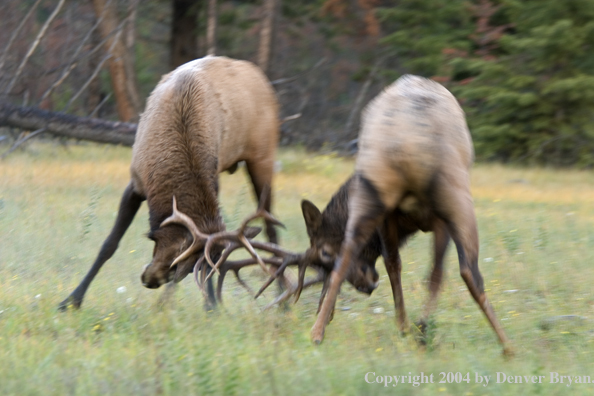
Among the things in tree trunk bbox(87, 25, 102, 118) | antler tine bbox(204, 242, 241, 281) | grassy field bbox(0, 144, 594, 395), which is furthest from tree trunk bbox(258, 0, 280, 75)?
antler tine bbox(204, 242, 241, 281)

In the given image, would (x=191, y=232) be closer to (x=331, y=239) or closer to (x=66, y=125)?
(x=331, y=239)

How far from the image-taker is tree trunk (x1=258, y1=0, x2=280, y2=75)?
16.1 meters

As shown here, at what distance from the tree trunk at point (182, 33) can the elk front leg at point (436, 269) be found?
14053 millimetres

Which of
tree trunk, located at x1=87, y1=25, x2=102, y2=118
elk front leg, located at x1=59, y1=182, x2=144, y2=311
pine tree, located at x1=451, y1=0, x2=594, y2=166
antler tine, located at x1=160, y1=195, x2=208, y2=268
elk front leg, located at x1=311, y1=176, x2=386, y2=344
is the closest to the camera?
elk front leg, located at x1=311, y1=176, x2=386, y2=344

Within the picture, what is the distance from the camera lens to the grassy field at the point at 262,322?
395cm

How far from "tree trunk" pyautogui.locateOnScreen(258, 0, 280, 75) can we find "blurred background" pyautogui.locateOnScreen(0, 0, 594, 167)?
0.03 metres

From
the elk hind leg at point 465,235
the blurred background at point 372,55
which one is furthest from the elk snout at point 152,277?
the blurred background at point 372,55

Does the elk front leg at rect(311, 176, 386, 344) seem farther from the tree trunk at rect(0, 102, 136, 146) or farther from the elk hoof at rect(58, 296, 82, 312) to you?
the tree trunk at rect(0, 102, 136, 146)

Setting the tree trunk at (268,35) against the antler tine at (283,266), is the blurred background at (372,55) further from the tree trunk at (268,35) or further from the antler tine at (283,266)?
the antler tine at (283,266)

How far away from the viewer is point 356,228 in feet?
16.5

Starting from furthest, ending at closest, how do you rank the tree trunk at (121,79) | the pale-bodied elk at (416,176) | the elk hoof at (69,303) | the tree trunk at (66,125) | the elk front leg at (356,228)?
the tree trunk at (121,79) → the tree trunk at (66,125) → the elk hoof at (69,303) → the elk front leg at (356,228) → the pale-bodied elk at (416,176)

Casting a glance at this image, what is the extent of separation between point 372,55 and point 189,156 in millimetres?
16818

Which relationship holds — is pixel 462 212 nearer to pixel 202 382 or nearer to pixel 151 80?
pixel 202 382

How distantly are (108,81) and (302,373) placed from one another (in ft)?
66.2
